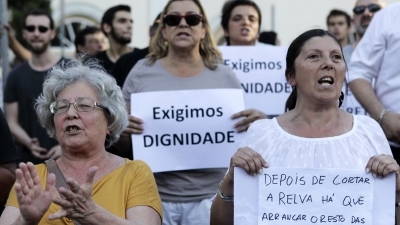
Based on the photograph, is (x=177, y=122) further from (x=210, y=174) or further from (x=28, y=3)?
(x=28, y=3)

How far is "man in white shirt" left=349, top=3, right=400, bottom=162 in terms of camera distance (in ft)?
17.6

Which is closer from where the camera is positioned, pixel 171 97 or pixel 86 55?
pixel 86 55

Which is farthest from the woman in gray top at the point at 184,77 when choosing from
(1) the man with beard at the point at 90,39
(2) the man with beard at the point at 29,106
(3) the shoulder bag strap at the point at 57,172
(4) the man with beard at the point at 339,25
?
(4) the man with beard at the point at 339,25

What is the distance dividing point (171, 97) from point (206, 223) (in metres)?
0.80

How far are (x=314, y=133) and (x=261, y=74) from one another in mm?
2631

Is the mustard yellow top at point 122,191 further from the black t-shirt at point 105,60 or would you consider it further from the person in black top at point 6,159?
the black t-shirt at point 105,60

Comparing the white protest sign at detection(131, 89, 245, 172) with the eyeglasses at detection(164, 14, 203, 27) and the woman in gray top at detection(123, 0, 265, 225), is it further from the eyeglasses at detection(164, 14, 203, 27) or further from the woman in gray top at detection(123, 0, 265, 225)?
the eyeglasses at detection(164, 14, 203, 27)

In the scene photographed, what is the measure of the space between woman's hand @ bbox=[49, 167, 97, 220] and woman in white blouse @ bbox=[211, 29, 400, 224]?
663 mm

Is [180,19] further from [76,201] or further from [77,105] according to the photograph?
[76,201]

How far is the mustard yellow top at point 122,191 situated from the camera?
418 centimetres

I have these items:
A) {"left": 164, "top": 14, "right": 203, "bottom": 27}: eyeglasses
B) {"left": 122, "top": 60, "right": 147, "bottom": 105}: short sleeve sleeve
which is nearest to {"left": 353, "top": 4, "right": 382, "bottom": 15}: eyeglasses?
{"left": 164, "top": 14, "right": 203, "bottom": 27}: eyeglasses

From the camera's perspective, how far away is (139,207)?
166 inches

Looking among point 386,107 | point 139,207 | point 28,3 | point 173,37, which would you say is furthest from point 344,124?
point 28,3

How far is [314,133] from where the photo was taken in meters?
4.03
